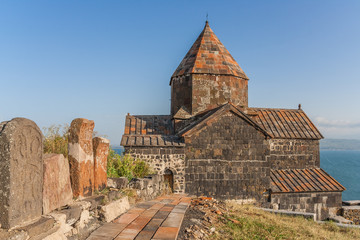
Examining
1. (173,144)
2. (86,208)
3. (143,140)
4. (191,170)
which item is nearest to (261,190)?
(191,170)

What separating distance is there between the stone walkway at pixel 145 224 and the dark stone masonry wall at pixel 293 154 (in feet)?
31.5

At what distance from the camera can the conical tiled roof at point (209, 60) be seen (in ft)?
45.4

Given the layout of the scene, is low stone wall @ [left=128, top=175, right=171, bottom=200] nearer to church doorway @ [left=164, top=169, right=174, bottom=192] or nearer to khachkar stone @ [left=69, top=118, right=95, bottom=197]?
khachkar stone @ [left=69, top=118, right=95, bottom=197]

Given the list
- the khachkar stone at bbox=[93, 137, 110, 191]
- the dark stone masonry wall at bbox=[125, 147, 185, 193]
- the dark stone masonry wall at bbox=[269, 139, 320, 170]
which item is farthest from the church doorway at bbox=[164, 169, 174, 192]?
the khachkar stone at bbox=[93, 137, 110, 191]

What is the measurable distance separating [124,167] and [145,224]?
438 centimetres

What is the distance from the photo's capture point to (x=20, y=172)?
291cm

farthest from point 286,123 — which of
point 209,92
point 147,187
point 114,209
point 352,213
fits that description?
point 114,209

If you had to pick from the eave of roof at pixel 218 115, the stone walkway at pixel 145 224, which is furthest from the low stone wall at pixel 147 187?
the eave of roof at pixel 218 115

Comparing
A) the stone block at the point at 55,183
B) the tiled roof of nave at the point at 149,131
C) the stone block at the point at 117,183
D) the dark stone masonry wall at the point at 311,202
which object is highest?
the tiled roof of nave at the point at 149,131

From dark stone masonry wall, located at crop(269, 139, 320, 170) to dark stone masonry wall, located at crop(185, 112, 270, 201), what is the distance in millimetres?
2765

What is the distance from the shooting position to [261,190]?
11875mm

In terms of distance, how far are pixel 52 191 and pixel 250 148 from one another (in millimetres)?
9456

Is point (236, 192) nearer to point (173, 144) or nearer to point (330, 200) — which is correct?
point (173, 144)

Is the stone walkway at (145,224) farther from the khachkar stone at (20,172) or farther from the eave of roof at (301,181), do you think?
the eave of roof at (301,181)
